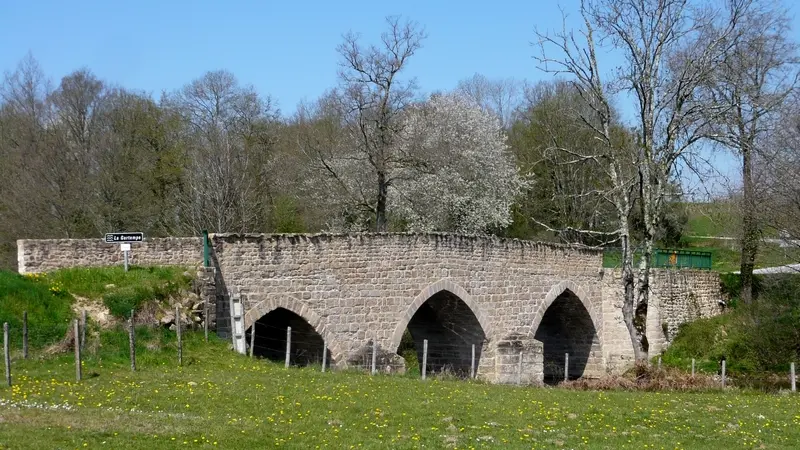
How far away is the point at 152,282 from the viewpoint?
17203 mm

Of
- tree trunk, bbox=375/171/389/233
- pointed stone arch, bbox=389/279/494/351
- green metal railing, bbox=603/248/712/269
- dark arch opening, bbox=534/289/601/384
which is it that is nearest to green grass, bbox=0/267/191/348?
pointed stone arch, bbox=389/279/494/351

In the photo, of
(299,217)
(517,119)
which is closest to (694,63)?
(299,217)

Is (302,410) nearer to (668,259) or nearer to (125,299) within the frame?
(125,299)

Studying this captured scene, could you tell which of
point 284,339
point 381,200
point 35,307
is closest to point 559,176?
point 381,200

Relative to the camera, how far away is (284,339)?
22094 millimetres

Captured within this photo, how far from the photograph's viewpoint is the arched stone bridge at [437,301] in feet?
64.4

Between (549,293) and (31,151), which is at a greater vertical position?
(31,151)

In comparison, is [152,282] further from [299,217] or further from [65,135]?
Answer: [299,217]

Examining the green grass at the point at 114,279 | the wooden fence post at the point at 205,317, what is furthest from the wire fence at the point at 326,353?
the green grass at the point at 114,279

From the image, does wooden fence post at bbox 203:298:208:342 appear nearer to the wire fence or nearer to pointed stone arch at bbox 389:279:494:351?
the wire fence

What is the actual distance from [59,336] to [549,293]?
14436mm

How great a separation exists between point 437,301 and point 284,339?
4110 mm

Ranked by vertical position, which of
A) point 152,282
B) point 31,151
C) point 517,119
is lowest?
point 152,282

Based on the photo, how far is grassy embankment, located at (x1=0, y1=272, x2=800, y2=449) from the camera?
10.5m
